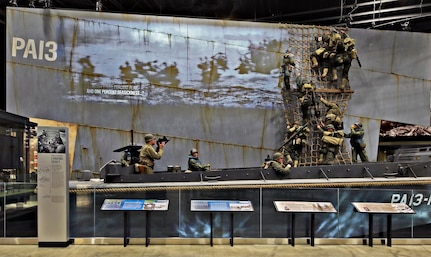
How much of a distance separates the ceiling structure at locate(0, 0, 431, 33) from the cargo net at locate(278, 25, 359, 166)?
2845mm

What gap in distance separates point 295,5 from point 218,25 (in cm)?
468

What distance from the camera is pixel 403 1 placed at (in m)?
13.3

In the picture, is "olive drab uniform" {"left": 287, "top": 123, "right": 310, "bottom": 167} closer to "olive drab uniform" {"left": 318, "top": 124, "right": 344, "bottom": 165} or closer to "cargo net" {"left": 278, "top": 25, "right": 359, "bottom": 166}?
"cargo net" {"left": 278, "top": 25, "right": 359, "bottom": 166}

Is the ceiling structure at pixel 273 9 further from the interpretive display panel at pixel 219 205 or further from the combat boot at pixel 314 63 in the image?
the interpretive display panel at pixel 219 205

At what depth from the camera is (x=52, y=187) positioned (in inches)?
237

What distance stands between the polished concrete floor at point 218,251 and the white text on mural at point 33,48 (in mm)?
6287

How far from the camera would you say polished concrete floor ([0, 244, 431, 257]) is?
569cm

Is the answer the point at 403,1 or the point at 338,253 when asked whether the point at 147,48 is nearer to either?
the point at 338,253

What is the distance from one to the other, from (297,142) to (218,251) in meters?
4.25

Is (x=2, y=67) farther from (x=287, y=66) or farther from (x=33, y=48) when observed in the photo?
(x=287, y=66)

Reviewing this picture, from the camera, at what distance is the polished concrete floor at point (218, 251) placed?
569 centimetres

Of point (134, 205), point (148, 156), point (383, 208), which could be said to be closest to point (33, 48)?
point (148, 156)

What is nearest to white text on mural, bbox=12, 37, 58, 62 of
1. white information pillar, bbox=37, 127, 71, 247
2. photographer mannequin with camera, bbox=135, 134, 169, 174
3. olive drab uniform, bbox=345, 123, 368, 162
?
white information pillar, bbox=37, 127, 71, 247

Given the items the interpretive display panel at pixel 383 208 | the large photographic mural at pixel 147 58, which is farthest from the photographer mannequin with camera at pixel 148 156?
the interpretive display panel at pixel 383 208
